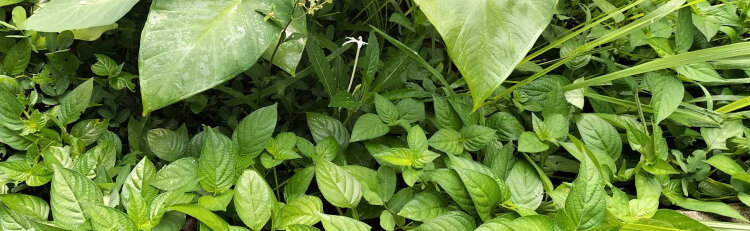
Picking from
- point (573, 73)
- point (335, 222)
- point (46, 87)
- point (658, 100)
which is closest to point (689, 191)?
point (658, 100)

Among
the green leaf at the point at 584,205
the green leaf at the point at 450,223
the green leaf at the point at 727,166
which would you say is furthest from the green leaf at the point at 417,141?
the green leaf at the point at 727,166

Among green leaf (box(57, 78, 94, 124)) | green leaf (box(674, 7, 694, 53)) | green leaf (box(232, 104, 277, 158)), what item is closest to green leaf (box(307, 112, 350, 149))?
green leaf (box(232, 104, 277, 158))

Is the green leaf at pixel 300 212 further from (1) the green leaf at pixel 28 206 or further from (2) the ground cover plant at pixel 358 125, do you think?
(1) the green leaf at pixel 28 206

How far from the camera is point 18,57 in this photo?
0.85 metres

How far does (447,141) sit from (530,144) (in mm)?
123

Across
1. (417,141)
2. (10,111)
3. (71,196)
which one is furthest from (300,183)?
(10,111)

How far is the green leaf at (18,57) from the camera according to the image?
849 millimetres

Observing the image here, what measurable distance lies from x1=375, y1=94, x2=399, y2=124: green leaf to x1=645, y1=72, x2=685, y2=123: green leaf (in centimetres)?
41

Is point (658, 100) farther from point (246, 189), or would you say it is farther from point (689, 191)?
point (246, 189)

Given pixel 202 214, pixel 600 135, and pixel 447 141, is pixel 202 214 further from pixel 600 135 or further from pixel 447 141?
pixel 600 135

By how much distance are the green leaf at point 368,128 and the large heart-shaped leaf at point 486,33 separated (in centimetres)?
23

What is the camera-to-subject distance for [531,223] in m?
0.66

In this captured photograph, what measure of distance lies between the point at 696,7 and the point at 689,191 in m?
0.32

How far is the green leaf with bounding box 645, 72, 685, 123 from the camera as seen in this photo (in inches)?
34.2
